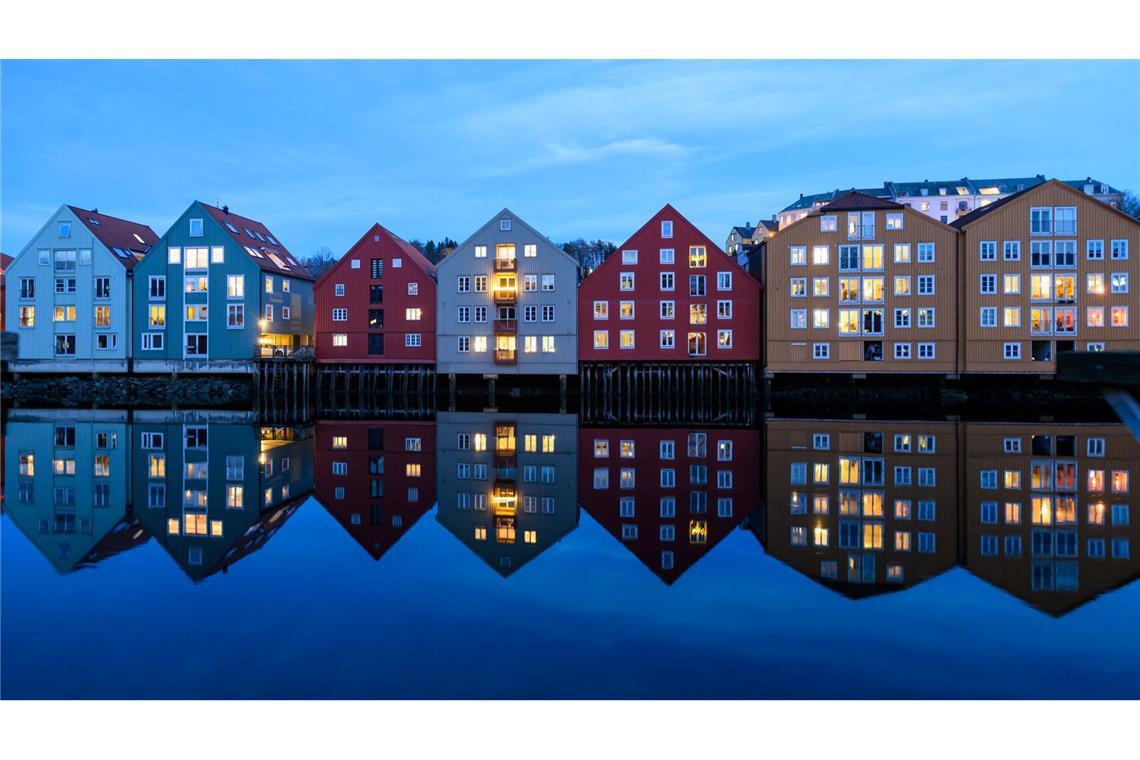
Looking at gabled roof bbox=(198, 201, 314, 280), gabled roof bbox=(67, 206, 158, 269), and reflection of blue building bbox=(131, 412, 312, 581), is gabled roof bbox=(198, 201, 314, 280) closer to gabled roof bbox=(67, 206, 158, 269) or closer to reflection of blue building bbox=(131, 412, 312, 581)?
gabled roof bbox=(67, 206, 158, 269)

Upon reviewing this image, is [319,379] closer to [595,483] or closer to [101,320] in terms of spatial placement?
[101,320]

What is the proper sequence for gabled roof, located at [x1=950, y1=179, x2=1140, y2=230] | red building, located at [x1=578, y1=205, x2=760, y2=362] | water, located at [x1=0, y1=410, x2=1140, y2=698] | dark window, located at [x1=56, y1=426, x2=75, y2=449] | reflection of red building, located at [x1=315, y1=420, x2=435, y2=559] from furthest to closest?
1. red building, located at [x1=578, y1=205, x2=760, y2=362]
2. gabled roof, located at [x1=950, y1=179, x2=1140, y2=230]
3. dark window, located at [x1=56, y1=426, x2=75, y2=449]
4. reflection of red building, located at [x1=315, y1=420, x2=435, y2=559]
5. water, located at [x1=0, y1=410, x2=1140, y2=698]

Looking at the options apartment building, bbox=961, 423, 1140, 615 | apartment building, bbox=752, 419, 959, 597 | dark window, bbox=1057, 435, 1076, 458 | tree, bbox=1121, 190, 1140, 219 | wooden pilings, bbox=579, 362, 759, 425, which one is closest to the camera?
apartment building, bbox=961, 423, 1140, 615

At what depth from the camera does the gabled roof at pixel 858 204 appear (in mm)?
46469

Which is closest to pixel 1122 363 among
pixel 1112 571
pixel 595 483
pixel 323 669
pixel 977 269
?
pixel 323 669

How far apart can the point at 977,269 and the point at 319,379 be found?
4273 centimetres

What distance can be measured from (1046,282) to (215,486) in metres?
46.2

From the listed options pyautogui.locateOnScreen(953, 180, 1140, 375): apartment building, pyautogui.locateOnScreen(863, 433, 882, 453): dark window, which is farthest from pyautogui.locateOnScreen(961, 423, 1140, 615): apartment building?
pyautogui.locateOnScreen(953, 180, 1140, 375): apartment building

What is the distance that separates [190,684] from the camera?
295 inches

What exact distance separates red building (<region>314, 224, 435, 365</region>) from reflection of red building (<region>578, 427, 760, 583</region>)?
26.4m

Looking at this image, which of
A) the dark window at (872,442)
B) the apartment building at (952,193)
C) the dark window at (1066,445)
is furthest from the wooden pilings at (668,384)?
the apartment building at (952,193)

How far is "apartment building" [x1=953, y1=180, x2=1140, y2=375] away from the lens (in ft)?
147

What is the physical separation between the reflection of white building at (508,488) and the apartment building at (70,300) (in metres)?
33.4

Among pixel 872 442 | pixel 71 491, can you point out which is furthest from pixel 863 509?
pixel 71 491
